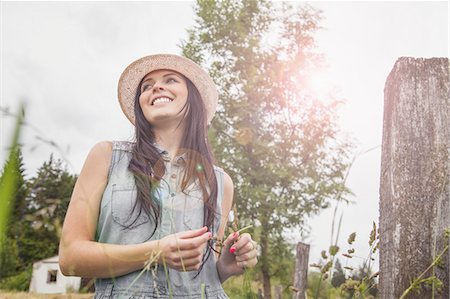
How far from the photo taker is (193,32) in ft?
59.9

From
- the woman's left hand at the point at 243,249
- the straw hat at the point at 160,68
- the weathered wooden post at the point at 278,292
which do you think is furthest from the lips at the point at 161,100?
the weathered wooden post at the point at 278,292

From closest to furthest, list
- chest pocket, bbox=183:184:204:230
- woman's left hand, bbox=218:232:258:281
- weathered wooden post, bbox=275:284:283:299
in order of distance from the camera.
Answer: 1. woman's left hand, bbox=218:232:258:281
2. chest pocket, bbox=183:184:204:230
3. weathered wooden post, bbox=275:284:283:299

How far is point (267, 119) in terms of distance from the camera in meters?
17.6

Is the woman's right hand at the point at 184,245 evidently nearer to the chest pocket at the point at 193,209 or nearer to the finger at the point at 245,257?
the finger at the point at 245,257

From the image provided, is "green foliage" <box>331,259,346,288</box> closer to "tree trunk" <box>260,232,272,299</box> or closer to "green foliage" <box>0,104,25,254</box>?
"green foliage" <box>0,104,25,254</box>

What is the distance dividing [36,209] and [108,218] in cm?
123

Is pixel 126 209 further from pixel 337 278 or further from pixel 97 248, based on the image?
pixel 337 278

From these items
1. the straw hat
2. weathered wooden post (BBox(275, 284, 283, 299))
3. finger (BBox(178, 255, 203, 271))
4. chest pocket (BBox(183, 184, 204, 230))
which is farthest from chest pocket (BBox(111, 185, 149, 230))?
weathered wooden post (BBox(275, 284, 283, 299))

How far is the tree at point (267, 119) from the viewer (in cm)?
1603

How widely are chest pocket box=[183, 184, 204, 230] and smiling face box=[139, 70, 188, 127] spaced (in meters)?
0.46

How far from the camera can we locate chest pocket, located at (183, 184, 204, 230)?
2508mm

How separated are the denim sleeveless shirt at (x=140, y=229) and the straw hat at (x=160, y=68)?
0.74 meters

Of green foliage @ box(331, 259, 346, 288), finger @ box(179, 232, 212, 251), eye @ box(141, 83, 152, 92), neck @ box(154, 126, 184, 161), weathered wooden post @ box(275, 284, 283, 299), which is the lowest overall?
weathered wooden post @ box(275, 284, 283, 299)

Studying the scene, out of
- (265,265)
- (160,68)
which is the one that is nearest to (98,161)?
(160,68)
